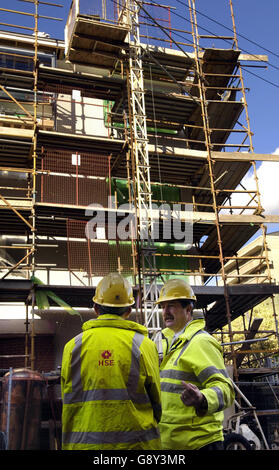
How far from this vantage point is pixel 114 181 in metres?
15.9

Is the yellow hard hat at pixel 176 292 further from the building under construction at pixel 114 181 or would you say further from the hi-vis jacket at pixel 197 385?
the building under construction at pixel 114 181

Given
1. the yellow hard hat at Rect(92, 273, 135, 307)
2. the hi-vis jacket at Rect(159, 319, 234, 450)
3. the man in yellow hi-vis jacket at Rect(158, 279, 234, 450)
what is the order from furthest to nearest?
the yellow hard hat at Rect(92, 273, 135, 307) → the hi-vis jacket at Rect(159, 319, 234, 450) → the man in yellow hi-vis jacket at Rect(158, 279, 234, 450)

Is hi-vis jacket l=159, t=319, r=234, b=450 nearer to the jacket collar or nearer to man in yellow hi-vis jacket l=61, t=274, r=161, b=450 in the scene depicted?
the jacket collar

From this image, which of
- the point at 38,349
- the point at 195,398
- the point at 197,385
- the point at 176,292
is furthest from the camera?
the point at 38,349

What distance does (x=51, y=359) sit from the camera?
46.5ft

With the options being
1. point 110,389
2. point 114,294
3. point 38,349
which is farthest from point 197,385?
point 38,349

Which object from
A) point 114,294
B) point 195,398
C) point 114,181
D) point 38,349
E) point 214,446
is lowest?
point 214,446

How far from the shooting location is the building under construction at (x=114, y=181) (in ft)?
44.7

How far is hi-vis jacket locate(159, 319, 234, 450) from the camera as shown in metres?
2.72

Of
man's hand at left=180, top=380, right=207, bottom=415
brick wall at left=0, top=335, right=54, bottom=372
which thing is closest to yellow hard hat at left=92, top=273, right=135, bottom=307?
man's hand at left=180, top=380, right=207, bottom=415

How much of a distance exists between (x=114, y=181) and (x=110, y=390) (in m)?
13.6

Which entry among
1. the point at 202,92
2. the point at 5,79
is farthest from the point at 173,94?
the point at 5,79

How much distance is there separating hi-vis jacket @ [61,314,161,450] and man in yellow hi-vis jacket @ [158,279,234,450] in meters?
0.24

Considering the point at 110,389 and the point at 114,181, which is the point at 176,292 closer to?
the point at 110,389
